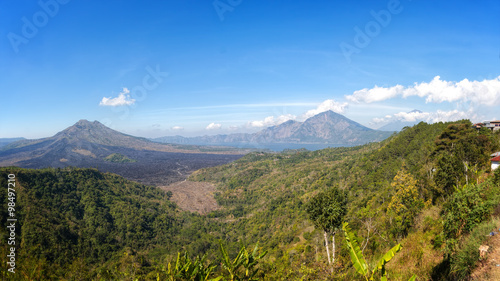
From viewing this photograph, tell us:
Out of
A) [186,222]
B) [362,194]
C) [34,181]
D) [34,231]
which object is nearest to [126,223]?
[186,222]

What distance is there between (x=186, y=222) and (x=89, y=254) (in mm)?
36797

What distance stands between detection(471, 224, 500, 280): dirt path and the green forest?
0.16m

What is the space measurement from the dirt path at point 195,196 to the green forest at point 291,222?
5.57 m

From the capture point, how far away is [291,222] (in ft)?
194

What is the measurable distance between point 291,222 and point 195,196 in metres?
78.4

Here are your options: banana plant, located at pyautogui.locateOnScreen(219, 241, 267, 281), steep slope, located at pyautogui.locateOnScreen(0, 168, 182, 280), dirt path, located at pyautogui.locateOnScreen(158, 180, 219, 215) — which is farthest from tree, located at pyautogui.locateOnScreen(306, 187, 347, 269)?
dirt path, located at pyautogui.locateOnScreen(158, 180, 219, 215)

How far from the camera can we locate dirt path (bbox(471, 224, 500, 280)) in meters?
4.44

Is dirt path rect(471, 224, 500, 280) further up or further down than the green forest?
further up

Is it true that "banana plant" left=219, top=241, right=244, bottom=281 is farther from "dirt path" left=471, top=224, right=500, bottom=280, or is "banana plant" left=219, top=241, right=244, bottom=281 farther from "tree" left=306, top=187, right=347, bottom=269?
"tree" left=306, top=187, right=347, bottom=269

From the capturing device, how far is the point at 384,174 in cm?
4750

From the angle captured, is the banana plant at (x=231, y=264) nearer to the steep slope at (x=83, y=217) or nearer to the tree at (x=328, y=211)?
the tree at (x=328, y=211)

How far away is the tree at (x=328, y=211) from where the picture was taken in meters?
16.1

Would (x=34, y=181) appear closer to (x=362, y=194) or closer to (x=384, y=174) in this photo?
(x=362, y=194)

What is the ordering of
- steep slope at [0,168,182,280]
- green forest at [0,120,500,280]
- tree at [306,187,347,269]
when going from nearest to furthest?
1. green forest at [0,120,500,280]
2. tree at [306,187,347,269]
3. steep slope at [0,168,182,280]
